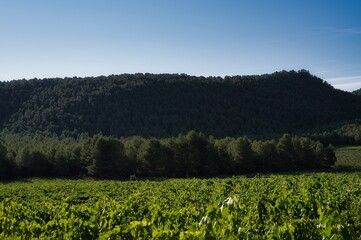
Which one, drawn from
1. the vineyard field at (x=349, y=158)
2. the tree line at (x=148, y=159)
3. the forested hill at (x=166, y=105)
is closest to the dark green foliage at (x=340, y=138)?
the vineyard field at (x=349, y=158)

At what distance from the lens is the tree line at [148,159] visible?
6375 cm

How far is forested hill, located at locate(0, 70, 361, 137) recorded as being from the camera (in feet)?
410

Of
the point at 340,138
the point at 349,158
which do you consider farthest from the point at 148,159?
the point at 340,138

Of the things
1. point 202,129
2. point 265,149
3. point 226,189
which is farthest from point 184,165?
point 202,129

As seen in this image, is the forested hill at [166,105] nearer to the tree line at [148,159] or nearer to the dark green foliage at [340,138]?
the dark green foliage at [340,138]

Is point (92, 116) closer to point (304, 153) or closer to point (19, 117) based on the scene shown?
point (19, 117)

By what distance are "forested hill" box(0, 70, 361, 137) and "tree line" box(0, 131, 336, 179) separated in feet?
176

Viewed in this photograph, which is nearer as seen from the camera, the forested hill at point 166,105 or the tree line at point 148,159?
the tree line at point 148,159

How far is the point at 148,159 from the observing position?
64.3 m

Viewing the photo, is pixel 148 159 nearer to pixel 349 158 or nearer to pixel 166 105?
pixel 349 158

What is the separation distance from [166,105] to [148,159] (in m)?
79.0

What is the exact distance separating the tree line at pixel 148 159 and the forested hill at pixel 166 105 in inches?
2110

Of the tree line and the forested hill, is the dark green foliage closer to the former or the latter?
Answer: the forested hill

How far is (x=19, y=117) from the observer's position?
126 metres
